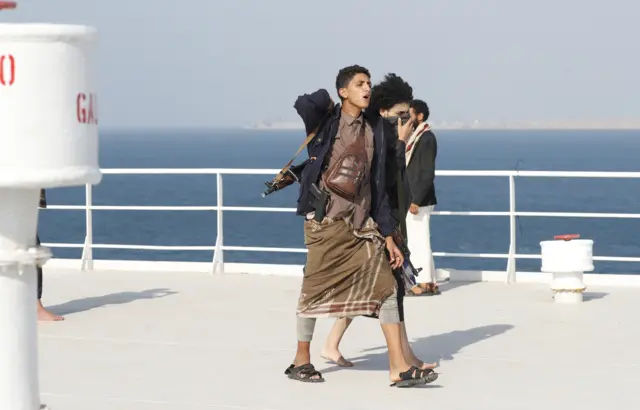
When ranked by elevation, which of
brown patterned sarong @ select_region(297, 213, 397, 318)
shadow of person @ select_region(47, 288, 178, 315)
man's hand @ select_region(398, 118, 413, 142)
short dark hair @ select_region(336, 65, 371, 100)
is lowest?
A: shadow of person @ select_region(47, 288, 178, 315)

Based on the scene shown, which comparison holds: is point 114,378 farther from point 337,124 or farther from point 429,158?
point 429,158

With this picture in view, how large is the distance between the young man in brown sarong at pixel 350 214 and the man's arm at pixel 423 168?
11.4 ft

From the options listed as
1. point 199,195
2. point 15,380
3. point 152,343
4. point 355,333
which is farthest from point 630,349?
point 199,195

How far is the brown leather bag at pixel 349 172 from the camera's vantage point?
21.0 ft

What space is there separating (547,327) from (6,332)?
6106mm

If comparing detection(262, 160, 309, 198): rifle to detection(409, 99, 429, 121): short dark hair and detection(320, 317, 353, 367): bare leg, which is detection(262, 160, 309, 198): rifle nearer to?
detection(320, 317, 353, 367): bare leg

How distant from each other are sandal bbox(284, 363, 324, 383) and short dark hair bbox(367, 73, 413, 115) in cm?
145

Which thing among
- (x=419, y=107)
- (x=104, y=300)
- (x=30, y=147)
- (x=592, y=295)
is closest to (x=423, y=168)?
(x=419, y=107)

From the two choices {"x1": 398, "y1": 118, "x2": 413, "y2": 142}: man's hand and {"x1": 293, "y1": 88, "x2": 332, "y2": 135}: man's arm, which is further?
{"x1": 398, "y1": 118, "x2": 413, "y2": 142}: man's hand

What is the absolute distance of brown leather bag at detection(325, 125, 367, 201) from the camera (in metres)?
6.41

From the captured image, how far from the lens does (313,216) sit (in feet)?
21.5

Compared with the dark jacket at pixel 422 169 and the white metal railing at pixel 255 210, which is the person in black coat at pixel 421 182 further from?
the white metal railing at pixel 255 210

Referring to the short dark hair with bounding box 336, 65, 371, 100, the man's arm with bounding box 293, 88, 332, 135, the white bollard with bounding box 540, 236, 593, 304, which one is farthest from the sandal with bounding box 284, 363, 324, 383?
the white bollard with bounding box 540, 236, 593, 304

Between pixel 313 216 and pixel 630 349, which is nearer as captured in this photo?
pixel 313 216
